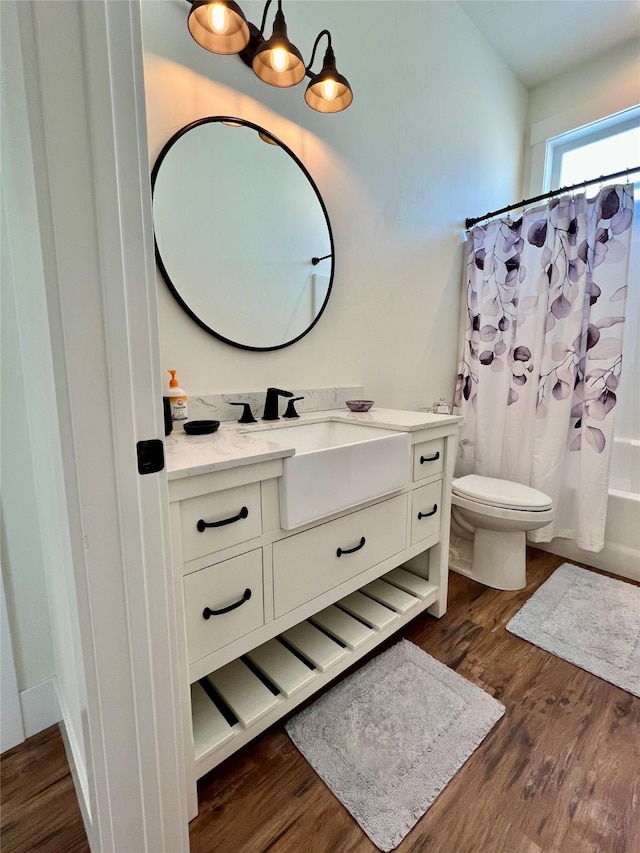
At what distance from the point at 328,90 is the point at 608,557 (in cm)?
260

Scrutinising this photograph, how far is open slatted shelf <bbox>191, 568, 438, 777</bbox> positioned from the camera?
1022 millimetres

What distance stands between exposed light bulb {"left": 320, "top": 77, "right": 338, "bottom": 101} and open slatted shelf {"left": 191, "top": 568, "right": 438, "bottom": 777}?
1930mm

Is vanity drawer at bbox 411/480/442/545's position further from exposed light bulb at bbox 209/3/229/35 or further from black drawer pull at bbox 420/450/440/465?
exposed light bulb at bbox 209/3/229/35

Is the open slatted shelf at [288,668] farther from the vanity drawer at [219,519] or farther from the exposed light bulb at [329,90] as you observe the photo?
the exposed light bulb at [329,90]

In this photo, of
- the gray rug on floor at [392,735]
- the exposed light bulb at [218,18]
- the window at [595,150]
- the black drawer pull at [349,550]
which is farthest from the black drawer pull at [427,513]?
the window at [595,150]

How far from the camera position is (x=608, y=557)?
211 cm

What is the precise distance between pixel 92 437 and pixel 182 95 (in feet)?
4.14

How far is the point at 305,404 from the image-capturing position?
1.68 m

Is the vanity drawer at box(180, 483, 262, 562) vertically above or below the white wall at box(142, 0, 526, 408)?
below

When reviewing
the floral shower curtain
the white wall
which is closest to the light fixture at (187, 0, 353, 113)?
the white wall

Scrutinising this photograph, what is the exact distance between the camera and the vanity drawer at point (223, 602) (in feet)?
2.95

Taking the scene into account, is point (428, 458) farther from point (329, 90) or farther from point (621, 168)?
point (621, 168)

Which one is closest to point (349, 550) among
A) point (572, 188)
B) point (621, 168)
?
point (572, 188)

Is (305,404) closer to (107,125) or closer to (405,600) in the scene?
(405,600)
